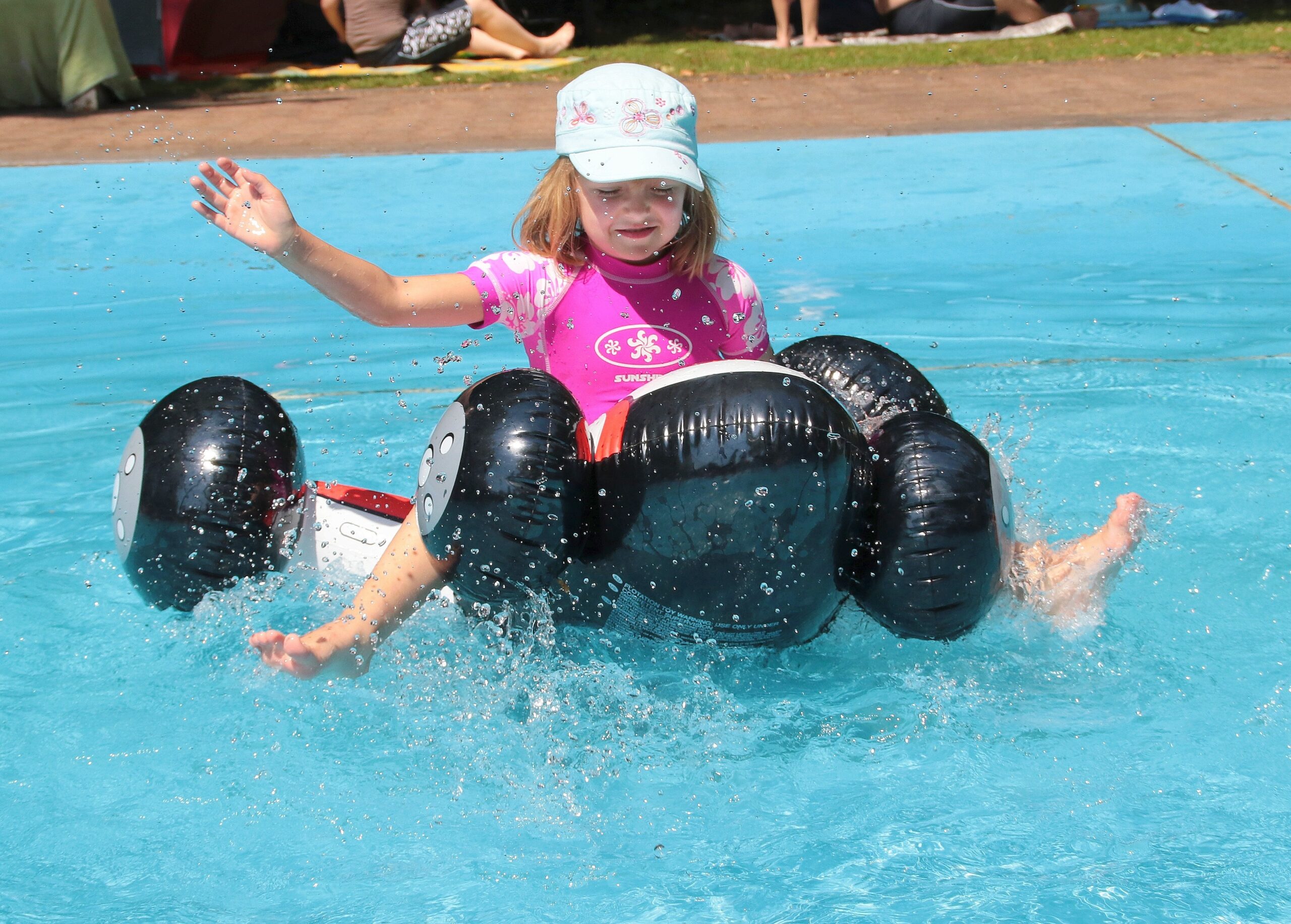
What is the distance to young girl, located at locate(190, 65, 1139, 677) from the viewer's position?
2801 millimetres

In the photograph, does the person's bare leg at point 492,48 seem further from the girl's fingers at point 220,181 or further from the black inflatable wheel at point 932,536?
the black inflatable wheel at point 932,536

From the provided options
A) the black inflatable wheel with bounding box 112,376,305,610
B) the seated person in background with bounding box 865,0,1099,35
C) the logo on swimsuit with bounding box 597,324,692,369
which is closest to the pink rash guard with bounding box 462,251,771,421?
the logo on swimsuit with bounding box 597,324,692,369

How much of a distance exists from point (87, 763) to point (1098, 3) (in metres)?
11.7

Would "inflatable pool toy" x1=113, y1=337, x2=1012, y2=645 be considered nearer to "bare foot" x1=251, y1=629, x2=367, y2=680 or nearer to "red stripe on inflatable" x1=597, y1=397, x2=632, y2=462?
"red stripe on inflatable" x1=597, y1=397, x2=632, y2=462

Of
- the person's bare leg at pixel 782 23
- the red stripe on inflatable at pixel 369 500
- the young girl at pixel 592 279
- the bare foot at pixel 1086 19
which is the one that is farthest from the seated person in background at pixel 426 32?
the red stripe on inflatable at pixel 369 500

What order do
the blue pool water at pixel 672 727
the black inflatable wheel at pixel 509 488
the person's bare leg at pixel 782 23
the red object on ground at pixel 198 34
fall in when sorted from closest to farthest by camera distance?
the blue pool water at pixel 672 727, the black inflatable wheel at pixel 509 488, the red object on ground at pixel 198 34, the person's bare leg at pixel 782 23

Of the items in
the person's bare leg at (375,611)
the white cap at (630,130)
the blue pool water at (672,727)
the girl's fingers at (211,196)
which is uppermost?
the white cap at (630,130)

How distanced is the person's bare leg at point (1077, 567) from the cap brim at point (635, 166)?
1171mm

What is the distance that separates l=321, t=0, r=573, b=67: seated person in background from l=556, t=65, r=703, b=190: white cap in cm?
771

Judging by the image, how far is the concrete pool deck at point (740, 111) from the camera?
307 inches

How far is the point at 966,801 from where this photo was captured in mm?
2633

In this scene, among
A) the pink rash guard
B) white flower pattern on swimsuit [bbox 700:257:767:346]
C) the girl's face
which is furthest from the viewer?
white flower pattern on swimsuit [bbox 700:257:767:346]

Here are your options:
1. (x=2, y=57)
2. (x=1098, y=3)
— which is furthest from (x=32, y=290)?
(x=1098, y=3)

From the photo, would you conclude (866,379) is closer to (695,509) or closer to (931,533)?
(931,533)
